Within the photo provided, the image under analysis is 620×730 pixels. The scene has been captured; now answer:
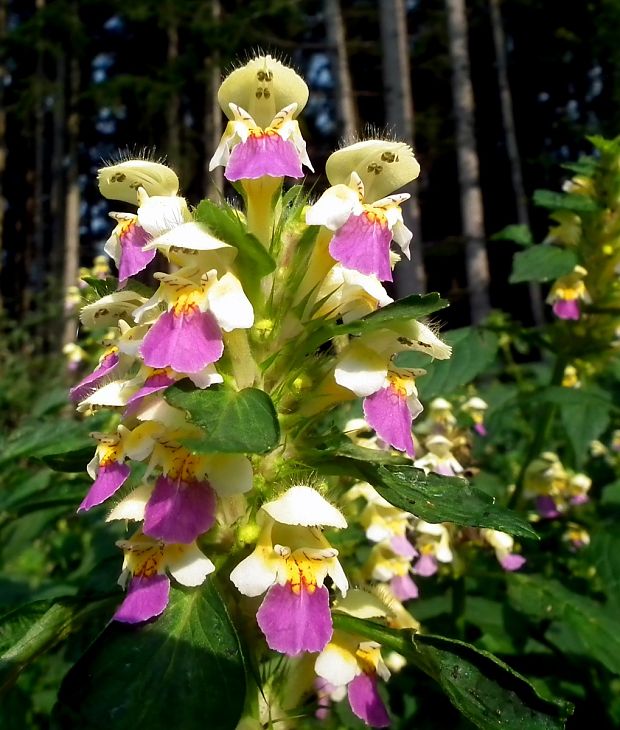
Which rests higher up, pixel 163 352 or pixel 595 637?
pixel 163 352

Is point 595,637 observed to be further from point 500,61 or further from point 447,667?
point 500,61

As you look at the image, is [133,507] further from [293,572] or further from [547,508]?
[547,508]

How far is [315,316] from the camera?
1.48 meters

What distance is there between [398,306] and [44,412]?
88.7 inches

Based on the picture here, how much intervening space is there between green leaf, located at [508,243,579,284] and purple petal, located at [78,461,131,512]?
1861 mm

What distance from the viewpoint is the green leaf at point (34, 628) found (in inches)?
48.9

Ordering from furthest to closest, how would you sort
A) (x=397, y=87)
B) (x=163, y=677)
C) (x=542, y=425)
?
1. (x=397, y=87)
2. (x=542, y=425)
3. (x=163, y=677)

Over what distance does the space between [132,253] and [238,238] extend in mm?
225

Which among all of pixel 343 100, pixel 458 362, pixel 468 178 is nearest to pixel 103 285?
pixel 458 362

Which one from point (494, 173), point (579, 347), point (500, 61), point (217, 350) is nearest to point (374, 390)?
point (217, 350)

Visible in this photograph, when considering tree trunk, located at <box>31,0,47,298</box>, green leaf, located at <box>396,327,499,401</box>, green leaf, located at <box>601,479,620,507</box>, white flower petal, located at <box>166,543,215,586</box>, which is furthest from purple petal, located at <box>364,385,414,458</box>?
tree trunk, located at <box>31,0,47,298</box>

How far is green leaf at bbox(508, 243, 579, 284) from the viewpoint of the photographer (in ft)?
8.89

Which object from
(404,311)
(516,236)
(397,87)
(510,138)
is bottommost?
(404,311)

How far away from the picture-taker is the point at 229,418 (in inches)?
43.0
